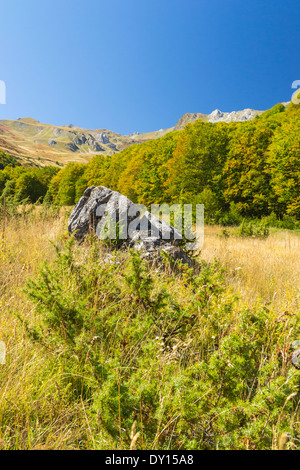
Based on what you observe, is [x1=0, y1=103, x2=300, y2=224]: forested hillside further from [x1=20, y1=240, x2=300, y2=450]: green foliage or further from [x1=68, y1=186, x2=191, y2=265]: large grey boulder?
[x1=20, y1=240, x2=300, y2=450]: green foliage

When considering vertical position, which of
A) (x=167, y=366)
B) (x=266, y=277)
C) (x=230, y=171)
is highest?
(x=230, y=171)

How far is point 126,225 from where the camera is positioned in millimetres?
5359

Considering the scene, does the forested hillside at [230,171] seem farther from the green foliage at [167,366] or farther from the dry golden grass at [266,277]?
the green foliage at [167,366]

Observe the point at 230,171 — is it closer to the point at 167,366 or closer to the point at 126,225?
the point at 126,225

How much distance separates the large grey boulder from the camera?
4770 millimetres

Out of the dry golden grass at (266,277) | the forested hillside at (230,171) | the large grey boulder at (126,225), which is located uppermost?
the forested hillside at (230,171)

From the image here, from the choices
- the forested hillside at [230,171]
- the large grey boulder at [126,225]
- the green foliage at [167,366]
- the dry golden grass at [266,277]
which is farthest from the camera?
the forested hillside at [230,171]

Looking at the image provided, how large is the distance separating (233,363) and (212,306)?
108 cm

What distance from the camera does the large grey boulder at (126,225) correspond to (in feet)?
15.6

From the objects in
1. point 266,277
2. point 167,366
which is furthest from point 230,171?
point 167,366

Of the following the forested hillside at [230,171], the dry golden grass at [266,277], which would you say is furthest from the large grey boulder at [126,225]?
the forested hillside at [230,171]

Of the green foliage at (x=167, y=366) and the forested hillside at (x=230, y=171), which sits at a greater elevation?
the forested hillside at (x=230, y=171)

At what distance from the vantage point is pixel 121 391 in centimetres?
127
